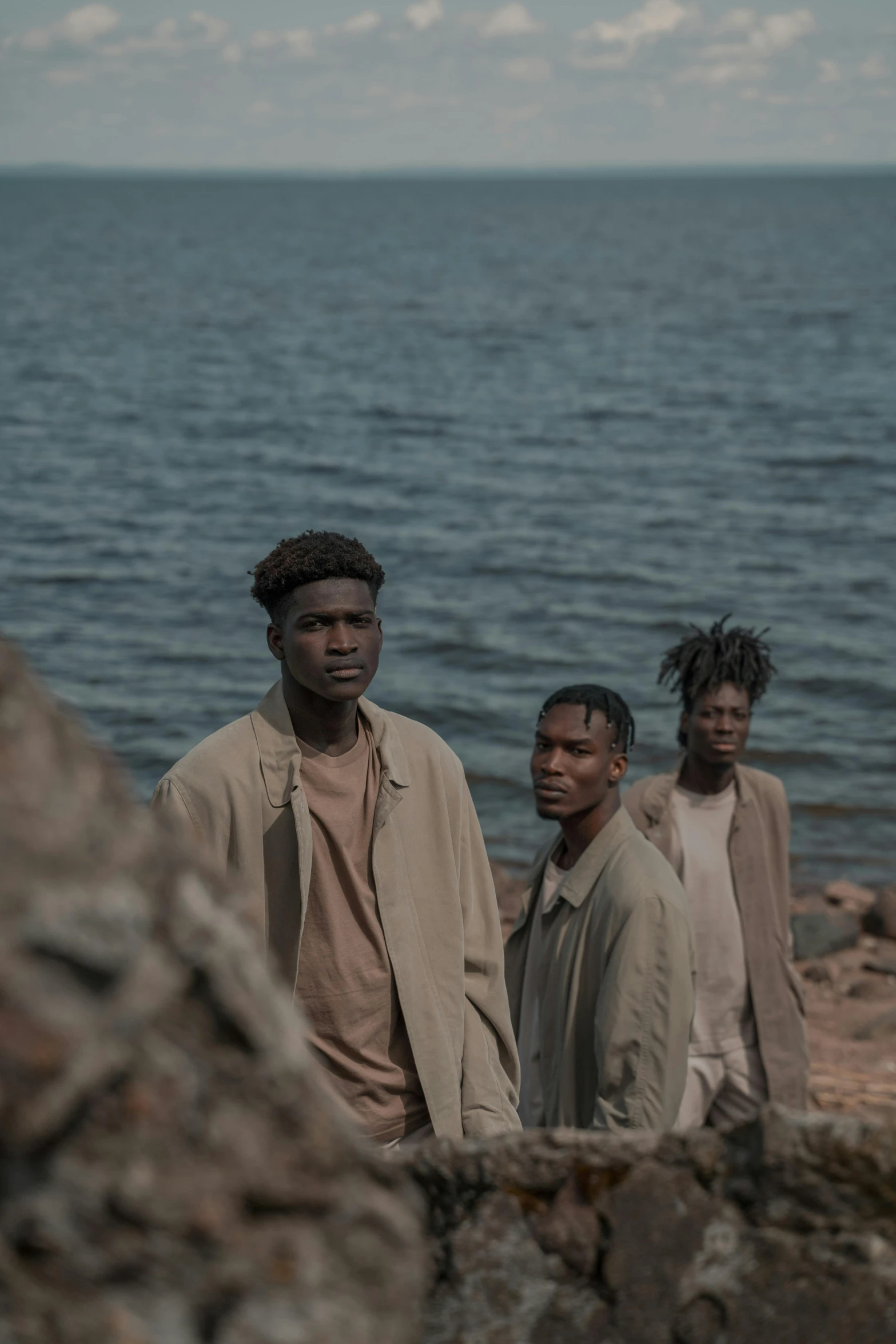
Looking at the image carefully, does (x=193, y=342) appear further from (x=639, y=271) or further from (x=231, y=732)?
(x=231, y=732)

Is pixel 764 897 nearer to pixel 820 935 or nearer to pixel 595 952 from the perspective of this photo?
pixel 595 952

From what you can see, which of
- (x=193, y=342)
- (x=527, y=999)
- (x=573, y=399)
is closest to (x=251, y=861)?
(x=527, y=999)

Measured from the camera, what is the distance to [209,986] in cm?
114

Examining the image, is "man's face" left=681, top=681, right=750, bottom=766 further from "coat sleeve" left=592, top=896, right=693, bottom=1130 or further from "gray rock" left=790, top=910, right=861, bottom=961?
"gray rock" left=790, top=910, right=861, bottom=961

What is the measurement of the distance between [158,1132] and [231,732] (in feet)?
9.34

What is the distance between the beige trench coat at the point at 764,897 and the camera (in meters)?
5.50

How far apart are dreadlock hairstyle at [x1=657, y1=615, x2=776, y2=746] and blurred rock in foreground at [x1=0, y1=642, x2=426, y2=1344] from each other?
488 centimetres

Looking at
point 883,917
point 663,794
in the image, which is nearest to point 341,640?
point 663,794

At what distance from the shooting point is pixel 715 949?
5594mm

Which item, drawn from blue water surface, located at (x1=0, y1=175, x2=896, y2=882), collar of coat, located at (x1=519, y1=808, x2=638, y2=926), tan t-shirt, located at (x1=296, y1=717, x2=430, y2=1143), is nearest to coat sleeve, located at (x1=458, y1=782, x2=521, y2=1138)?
tan t-shirt, located at (x1=296, y1=717, x2=430, y2=1143)

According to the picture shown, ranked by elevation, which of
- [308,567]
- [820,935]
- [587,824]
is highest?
[308,567]

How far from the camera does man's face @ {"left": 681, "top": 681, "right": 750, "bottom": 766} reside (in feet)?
18.8

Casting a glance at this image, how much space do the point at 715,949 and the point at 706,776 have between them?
0.69 meters

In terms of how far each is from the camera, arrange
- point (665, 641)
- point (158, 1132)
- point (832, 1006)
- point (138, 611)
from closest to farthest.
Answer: point (158, 1132), point (832, 1006), point (665, 641), point (138, 611)
